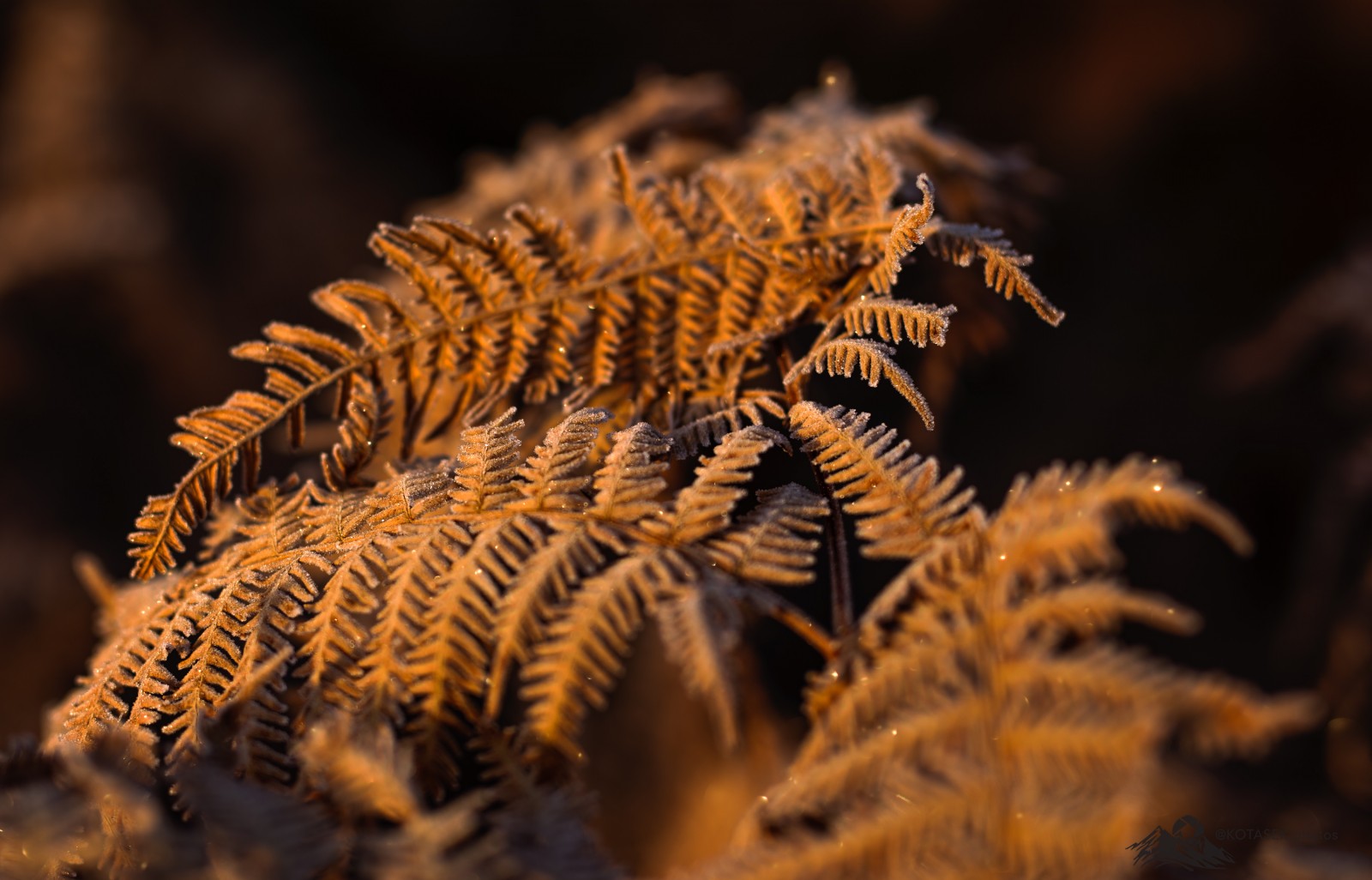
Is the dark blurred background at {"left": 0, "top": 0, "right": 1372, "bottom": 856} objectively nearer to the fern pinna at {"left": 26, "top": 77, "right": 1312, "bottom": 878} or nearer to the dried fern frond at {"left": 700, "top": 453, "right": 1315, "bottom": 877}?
the fern pinna at {"left": 26, "top": 77, "right": 1312, "bottom": 878}

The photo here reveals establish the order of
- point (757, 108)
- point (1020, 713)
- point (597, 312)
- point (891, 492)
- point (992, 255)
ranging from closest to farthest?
1. point (1020, 713)
2. point (891, 492)
3. point (992, 255)
4. point (597, 312)
5. point (757, 108)

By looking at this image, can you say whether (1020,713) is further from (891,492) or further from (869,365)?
(869,365)

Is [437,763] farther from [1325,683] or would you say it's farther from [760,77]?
[760,77]

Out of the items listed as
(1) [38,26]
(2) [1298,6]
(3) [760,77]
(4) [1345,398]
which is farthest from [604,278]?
(1) [38,26]

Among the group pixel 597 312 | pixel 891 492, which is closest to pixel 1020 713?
pixel 891 492

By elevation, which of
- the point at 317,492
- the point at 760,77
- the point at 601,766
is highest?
the point at 760,77

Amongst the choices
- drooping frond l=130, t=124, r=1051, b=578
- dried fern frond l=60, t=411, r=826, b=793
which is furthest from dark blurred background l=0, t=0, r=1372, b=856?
dried fern frond l=60, t=411, r=826, b=793

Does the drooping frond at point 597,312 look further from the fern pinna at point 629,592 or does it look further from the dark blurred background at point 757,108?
the dark blurred background at point 757,108
